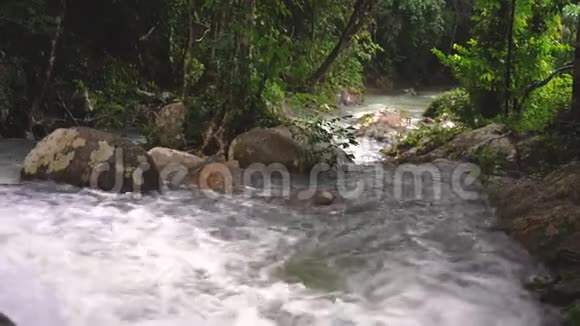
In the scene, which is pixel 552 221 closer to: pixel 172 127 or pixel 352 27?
pixel 172 127

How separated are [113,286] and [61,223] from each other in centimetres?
121

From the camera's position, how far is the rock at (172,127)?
23.2ft

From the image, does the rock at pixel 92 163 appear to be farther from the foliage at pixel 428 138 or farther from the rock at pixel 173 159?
the foliage at pixel 428 138

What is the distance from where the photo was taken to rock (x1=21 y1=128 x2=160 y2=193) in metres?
5.29

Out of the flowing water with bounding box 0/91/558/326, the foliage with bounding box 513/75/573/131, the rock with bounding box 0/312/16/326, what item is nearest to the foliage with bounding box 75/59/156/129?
the flowing water with bounding box 0/91/558/326

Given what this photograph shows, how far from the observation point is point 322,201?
522 cm

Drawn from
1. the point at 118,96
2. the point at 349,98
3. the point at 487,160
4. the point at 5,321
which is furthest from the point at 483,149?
the point at 349,98

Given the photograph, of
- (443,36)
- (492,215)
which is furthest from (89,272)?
(443,36)

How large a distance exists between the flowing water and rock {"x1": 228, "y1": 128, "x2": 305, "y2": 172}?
1.18m

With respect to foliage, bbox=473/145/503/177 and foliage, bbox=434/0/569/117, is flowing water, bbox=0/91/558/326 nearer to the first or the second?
foliage, bbox=473/145/503/177

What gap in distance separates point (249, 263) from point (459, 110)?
6459mm

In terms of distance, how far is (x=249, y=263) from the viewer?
378 centimetres

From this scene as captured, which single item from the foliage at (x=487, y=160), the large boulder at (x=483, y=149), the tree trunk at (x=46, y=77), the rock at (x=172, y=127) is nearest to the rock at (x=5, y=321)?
the rock at (x=172, y=127)

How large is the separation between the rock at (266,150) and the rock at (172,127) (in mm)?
875
